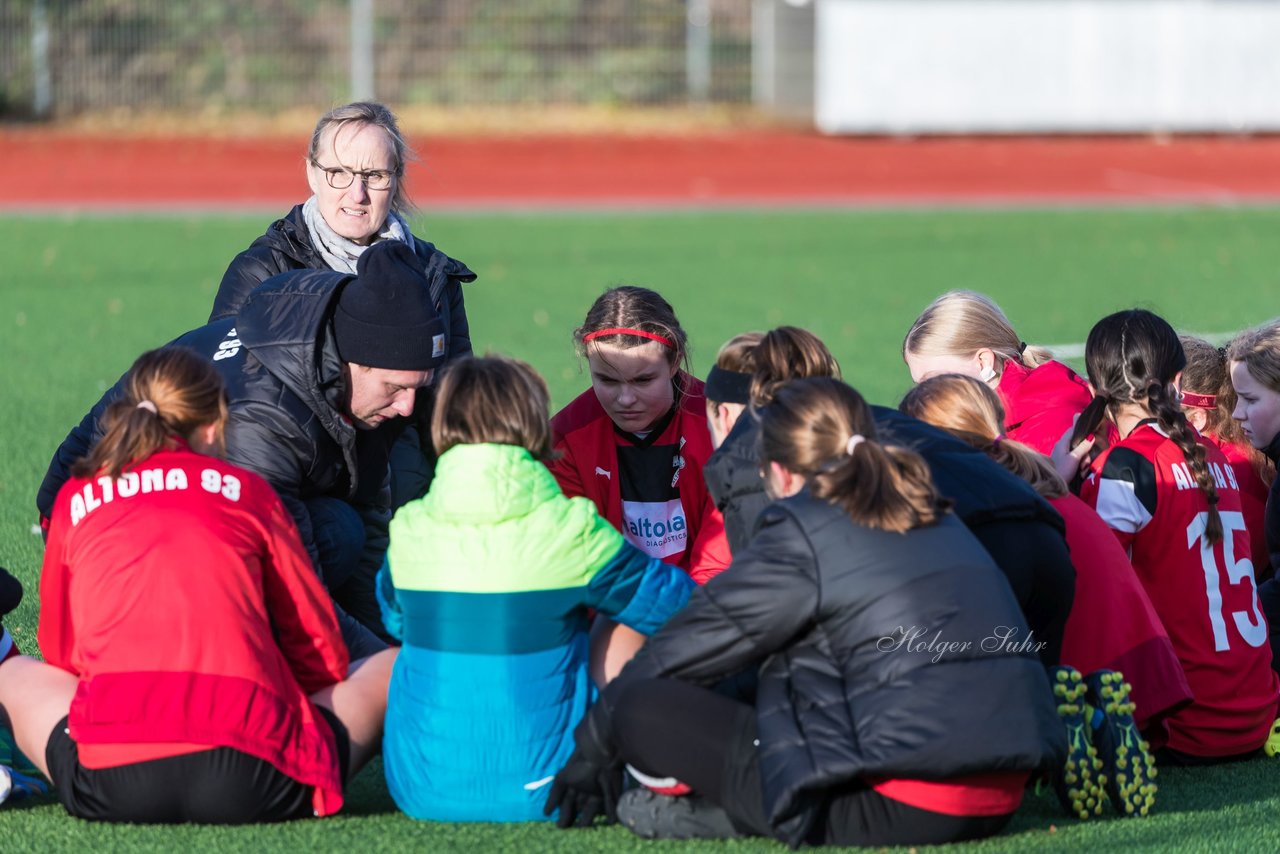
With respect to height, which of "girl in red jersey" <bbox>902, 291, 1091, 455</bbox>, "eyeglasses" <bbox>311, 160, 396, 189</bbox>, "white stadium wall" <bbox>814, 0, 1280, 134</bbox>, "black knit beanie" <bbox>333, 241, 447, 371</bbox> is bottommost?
"girl in red jersey" <bbox>902, 291, 1091, 455</bbox>

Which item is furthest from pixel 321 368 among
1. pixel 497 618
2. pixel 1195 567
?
pixel 1195 567

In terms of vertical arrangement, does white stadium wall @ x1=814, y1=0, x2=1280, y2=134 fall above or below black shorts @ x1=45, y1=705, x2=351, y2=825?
above

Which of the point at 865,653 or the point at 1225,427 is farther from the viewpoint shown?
the point at 1225,427

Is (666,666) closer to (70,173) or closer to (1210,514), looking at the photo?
(1210,514)

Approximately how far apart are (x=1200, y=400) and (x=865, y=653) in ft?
7.49

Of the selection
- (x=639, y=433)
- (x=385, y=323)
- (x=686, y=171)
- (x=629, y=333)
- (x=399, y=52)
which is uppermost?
(x=399, y=52)

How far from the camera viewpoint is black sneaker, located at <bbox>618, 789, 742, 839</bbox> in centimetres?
376

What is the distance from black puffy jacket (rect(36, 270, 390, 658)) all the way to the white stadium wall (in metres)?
22.7

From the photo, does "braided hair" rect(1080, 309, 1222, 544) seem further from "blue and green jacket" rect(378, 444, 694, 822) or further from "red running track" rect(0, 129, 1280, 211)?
"red running track" rect(0, 129, 1280, 211)

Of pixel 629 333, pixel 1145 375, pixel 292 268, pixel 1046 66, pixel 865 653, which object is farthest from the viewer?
pixel 1046 66

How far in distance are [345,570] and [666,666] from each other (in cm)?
161

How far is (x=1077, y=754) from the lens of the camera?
389 centimetres

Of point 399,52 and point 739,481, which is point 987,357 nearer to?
point 739,481

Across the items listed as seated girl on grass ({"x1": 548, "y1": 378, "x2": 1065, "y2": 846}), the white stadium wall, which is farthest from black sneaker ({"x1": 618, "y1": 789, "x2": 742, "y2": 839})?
the white stadium wall
